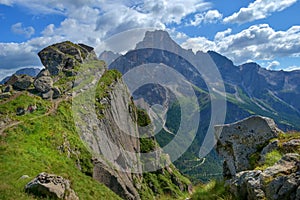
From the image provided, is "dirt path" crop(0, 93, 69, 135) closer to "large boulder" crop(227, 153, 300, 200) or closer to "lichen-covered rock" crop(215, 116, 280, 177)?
"lichen-covered rock" crop(215, 116, 280, 177)

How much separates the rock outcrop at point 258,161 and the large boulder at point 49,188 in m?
14.7

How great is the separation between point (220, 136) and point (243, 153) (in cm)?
199

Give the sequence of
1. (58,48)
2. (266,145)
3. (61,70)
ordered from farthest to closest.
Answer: (58,48) < (61,70) < (266,145)

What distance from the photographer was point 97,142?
285 feet

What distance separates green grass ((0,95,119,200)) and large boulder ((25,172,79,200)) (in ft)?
2.66

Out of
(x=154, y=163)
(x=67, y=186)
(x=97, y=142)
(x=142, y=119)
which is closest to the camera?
(x=67, y=186)

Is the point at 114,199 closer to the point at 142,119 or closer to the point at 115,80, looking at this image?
the point at 115,80

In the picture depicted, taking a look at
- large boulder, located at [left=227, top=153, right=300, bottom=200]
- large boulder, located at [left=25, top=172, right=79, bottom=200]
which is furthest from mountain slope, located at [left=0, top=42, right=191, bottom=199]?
large boulder, located at [left=227, top=153, right=300, bottom=200]

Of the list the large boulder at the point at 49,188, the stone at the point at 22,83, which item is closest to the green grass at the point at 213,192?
the large boulder at the point at 49,188

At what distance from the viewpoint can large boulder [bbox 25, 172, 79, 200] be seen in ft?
85.7

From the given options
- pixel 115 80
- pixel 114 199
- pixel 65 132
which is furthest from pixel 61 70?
pixel 114 199

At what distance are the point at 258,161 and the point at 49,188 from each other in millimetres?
17521

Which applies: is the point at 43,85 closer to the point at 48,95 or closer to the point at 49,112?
the point at 48,95

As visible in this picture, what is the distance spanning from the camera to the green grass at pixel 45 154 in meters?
38.8
